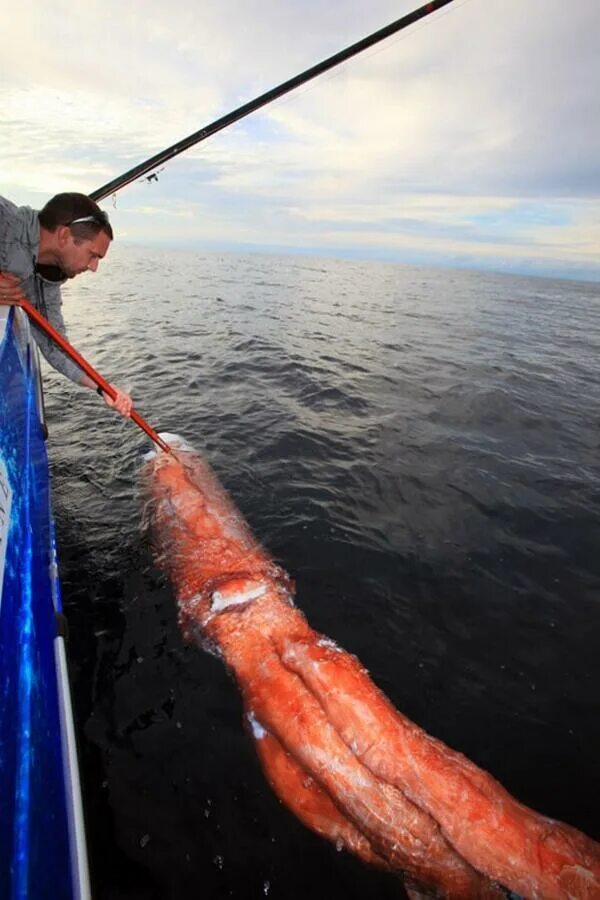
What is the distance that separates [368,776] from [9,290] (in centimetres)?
488

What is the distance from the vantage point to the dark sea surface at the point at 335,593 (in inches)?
118

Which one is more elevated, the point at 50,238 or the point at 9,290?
the point at 50,238

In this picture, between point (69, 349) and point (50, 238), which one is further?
point (69, 349)

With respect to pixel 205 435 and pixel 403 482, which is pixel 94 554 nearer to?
pixel 205 435

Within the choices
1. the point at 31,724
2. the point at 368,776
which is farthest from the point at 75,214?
the point at 368,776

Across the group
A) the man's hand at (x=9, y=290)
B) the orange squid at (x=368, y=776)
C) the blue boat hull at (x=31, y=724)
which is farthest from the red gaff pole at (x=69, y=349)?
the orange squid at (x=368, y=776)

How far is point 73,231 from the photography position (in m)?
4.04

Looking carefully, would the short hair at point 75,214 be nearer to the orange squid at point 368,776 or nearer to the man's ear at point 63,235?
the man's ear at point 63,235

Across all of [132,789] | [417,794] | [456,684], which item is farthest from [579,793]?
[132,789]

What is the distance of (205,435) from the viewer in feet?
28.0

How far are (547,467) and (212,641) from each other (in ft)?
22.1

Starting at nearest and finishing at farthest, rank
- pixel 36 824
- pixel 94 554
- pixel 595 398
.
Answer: pixel 36 824, pixel 94 554, pixel 595 398

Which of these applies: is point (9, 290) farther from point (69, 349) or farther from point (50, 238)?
point (69, 349)

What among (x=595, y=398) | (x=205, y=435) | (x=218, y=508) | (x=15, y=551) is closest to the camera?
(x=15, y=551)
